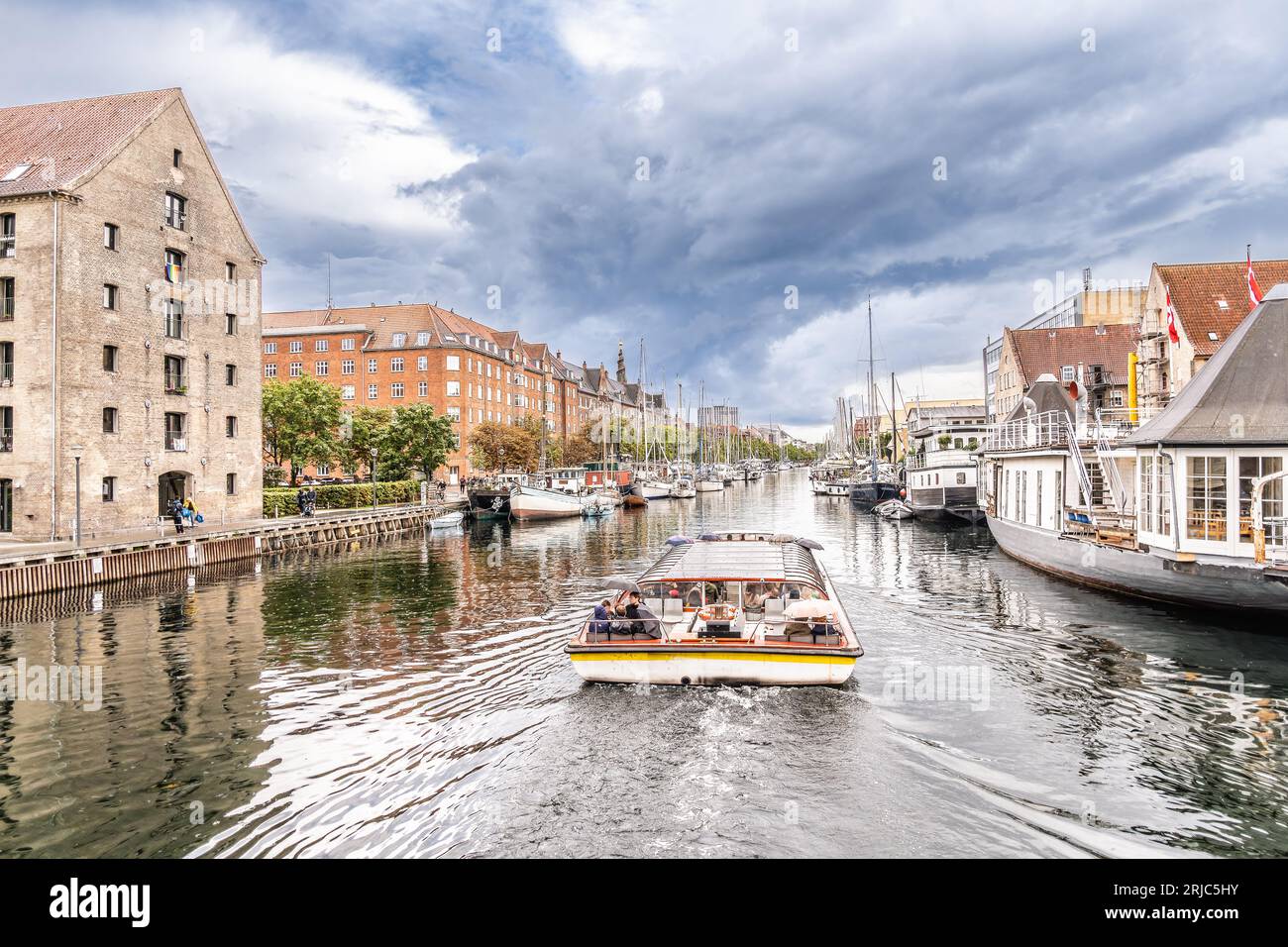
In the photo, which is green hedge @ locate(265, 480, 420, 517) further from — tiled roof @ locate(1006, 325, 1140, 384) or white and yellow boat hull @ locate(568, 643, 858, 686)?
tiled roof @ locate(1006, 325, 1140, 384)

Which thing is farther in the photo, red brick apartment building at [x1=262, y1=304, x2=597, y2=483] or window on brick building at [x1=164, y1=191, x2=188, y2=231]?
red brick apartment building at [x1=262, y1=304, x2=597, y2=483]

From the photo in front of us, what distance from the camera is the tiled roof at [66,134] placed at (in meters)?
35.3

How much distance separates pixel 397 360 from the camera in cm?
9169

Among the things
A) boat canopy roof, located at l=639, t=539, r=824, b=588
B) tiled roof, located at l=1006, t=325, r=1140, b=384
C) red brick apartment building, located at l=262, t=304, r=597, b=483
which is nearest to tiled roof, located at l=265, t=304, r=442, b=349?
red brick apartment building, located at l=262, t=304, r=597, b=483

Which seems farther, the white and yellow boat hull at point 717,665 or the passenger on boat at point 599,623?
the passenger on boat at point 599,623

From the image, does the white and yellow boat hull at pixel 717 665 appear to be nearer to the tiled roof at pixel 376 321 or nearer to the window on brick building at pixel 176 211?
the window on brick building at pixel 176 211

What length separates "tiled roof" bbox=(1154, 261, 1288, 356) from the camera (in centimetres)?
4738

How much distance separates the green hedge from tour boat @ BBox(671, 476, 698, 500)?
36870 millimetres

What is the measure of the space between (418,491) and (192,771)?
193 feet

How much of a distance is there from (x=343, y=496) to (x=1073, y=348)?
222 feet

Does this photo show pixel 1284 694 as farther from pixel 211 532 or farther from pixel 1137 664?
pixel 211 532

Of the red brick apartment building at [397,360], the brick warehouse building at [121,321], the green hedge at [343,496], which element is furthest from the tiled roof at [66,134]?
the red brick apartment building at [397,360]

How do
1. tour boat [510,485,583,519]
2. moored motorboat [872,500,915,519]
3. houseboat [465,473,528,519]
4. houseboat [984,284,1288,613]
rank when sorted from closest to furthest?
houseboat [984,284,1288,613] → moored motorboat [872,500,915,519] → tour boat [510,485,583,519] → houseboat [465,473,528,519]

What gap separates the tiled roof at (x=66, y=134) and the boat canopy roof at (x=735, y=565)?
3394 centimetres
